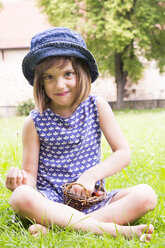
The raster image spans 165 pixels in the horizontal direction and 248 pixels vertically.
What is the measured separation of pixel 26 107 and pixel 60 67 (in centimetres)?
1915

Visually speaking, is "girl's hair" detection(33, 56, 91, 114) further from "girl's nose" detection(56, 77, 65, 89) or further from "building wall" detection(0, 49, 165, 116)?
"building wall" detection(0, 49, 165, 116)

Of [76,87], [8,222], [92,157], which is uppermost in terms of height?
[76,87]

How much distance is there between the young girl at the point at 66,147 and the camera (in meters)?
2.10

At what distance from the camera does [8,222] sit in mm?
2344

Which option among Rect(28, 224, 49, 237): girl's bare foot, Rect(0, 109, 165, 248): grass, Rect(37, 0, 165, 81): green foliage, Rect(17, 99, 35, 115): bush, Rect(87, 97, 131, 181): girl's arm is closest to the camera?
Rect(0, 109, 165, 248): grass

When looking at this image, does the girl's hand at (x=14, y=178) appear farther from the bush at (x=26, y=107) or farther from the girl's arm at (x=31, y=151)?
the bush at (x=26, y=107)

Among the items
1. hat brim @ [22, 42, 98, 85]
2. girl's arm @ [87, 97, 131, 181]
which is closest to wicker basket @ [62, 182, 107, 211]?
girl's arm @ [87, 97, 131, 181]

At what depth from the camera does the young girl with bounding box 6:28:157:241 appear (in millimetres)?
2098

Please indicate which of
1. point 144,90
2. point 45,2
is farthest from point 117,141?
point 144,90

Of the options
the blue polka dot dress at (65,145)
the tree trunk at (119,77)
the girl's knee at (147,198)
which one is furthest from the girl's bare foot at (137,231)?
the tree trunk at (119,77)

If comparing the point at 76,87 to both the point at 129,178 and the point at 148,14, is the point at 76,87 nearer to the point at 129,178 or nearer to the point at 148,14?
the point at 129,178

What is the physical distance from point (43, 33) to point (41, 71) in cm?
28

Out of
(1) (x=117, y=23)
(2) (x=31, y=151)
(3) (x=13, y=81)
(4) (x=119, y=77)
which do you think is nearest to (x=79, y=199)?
(2) (x=31, y=151)

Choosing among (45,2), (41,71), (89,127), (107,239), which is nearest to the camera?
(107,239)
